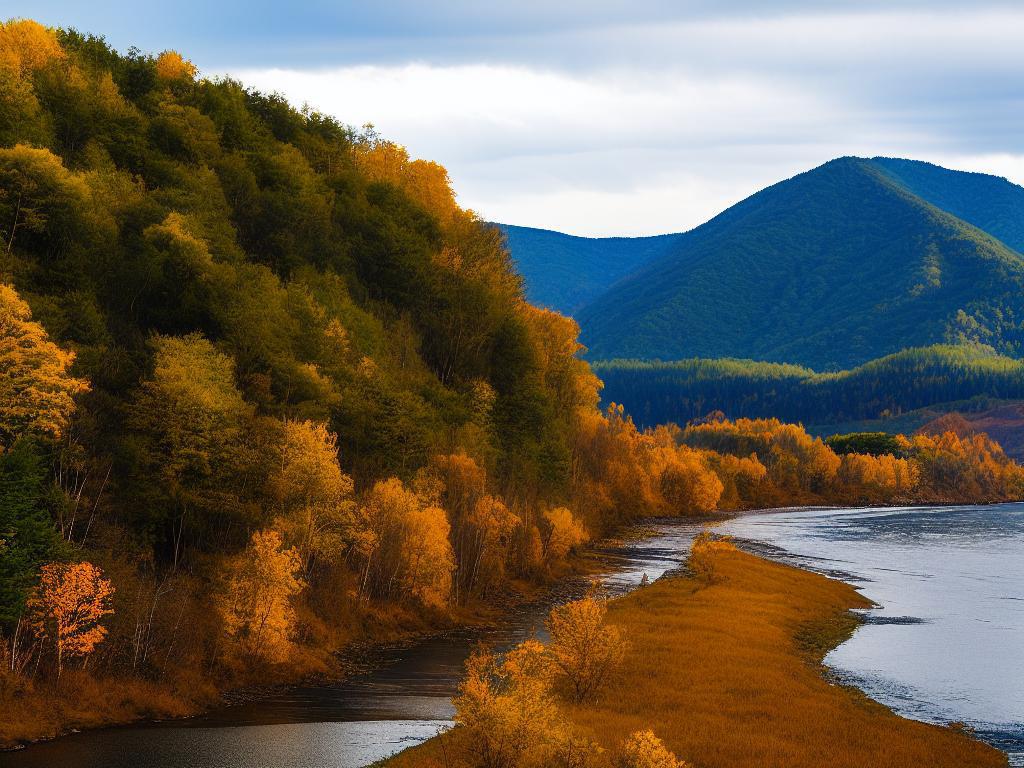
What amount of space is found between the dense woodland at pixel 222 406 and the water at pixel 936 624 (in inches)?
1313

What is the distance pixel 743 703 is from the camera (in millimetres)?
59500

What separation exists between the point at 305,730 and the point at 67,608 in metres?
14.2

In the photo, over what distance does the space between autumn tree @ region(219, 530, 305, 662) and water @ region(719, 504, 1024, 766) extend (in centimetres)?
3838

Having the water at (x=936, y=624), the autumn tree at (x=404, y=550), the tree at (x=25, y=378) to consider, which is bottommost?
the water at (x=936, y=624)

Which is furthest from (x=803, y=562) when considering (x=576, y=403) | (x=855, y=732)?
(x=855, y=732)

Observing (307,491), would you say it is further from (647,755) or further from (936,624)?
(936,624)

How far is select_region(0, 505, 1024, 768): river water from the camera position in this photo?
50125 millimetres

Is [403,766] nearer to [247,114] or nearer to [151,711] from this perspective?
[151,711]

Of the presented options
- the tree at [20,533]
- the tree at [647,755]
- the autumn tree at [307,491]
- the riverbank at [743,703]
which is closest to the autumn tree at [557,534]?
the riverbank at [743,703]

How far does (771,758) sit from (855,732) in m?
7.48

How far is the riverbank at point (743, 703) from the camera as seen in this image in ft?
164

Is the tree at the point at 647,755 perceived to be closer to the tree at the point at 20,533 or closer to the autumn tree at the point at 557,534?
the tree at the point at 20,533

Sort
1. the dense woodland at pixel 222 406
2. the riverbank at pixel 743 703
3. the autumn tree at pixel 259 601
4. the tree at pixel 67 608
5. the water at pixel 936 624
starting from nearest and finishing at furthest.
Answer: the riverbank at pixel 743 703 → the tree at pixel 67 608 → the dense woodland at pixel 222 406 → the water at pixel 936 624 → the autumn tree at pixel 259 601

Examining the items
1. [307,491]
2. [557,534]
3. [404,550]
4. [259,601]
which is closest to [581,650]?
[259,601]
